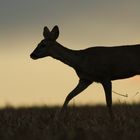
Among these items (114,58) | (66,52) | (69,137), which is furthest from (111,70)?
(69,137)

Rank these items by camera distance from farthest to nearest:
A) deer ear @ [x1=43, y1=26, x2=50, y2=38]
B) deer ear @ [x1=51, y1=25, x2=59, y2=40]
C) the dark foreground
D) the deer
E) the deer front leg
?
deer ear @ [x1=43, y1=26, x2=50, y2=38]
deer ear @ [x1=51, y1=25, x2=59, y2=40]
the deer
the deer front leg
the dark foreground

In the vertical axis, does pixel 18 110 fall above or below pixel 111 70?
below

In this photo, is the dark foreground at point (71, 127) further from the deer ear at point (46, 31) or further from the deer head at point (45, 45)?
the deer ear at point (46, 31)

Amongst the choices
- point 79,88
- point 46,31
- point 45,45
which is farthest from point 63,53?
Answer: point 79,88

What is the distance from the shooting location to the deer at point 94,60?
1364cm

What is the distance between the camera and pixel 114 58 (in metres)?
14.1

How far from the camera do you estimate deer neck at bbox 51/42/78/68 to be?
14148mm

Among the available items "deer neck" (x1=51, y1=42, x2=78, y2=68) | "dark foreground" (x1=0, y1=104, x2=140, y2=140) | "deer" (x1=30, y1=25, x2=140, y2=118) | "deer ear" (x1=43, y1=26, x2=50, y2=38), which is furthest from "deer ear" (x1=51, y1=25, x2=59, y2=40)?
"dark foreground" (x1=0, y1=104, x2=140, y2=140)

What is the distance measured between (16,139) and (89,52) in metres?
7.91

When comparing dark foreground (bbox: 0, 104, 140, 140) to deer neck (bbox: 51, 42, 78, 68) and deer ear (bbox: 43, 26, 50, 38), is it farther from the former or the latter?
deer ear (bbox: 43, 26, 50, 38)

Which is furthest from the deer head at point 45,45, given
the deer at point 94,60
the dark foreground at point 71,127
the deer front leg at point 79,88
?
the dark foreground at point 71,127

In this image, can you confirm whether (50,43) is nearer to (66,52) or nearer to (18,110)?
(66,52)

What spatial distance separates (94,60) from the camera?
1387 centimetres

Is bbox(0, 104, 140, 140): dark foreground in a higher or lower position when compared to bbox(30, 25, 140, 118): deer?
lower
